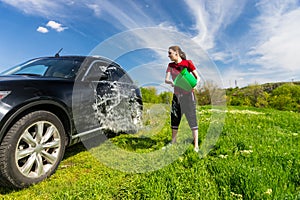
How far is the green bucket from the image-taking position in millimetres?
3617

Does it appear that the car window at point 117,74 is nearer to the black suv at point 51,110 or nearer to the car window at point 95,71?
the black suv at point 51,110

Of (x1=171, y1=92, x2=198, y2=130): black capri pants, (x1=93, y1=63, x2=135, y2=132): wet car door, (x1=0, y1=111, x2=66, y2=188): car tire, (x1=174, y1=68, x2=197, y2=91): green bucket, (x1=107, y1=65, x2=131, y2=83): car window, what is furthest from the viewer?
(x1=107, y1=65, x2=131, y2=83): car window

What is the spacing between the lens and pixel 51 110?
2.97m

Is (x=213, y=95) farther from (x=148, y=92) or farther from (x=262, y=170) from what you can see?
(x=262, y=170)

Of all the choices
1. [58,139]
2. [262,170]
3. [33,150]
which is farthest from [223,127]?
[33,150]

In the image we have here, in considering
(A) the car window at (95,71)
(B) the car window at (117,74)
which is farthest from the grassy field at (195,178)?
(B) the car window at (117,74)

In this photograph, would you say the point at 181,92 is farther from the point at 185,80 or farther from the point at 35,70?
the point at 35,70

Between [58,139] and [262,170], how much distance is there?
8.69ft

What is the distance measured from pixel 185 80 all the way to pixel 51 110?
217 centimetres

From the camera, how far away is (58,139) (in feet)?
9.64

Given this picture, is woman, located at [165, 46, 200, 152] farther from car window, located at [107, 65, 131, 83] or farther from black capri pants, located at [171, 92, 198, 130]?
car window, located at [107, 65, 131, 83]

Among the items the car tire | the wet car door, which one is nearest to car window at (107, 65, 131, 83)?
the wet car door

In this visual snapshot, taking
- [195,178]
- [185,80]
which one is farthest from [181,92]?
[195,178]

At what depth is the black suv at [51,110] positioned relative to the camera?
7.87 feet
